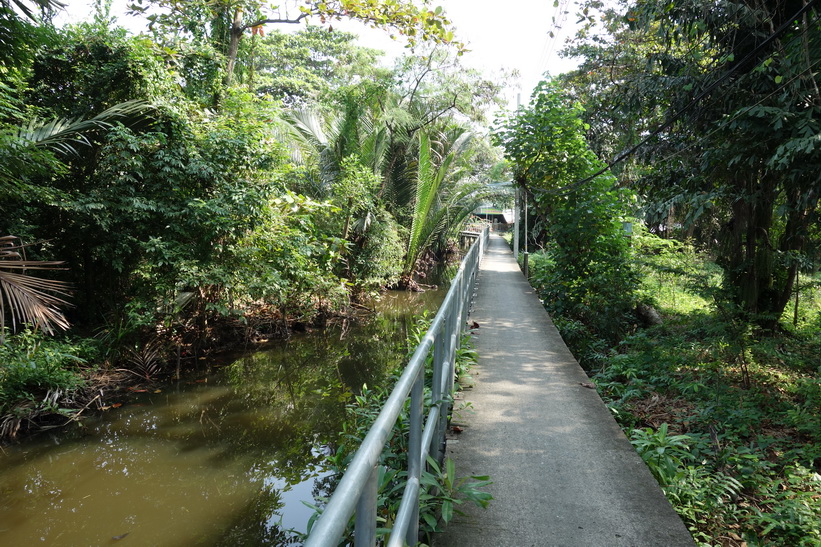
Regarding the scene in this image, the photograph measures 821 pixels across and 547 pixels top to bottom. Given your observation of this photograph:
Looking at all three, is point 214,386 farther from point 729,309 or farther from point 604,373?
point 729,309

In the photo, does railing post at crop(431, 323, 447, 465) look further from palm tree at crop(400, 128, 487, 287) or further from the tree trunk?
palm tree at crop(400, 128, 487, 287)

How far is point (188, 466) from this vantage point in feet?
17.7

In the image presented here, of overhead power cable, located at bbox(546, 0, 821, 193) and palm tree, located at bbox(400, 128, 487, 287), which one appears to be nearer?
overhead power cable, located at bbox(546, 0, 821, 193)

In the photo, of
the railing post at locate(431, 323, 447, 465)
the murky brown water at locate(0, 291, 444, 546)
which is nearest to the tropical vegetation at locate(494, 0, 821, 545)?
the railing post at locate(431, 323, 447, 465)

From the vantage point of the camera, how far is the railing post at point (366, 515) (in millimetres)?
1313

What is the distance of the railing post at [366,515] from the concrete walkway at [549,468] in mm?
1418

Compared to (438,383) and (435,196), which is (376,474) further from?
(435,196)

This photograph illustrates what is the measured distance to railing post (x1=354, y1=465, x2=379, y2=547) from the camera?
131cm

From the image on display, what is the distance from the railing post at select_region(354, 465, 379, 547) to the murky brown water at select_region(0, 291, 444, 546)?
2.20 metres

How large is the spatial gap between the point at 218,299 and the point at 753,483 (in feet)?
24.4

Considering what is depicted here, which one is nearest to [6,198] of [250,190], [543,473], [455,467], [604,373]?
[250,190]

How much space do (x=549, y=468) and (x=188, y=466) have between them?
3893 millimetres

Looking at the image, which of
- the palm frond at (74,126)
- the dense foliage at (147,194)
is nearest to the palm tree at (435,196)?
the dense foliage at (147,194)

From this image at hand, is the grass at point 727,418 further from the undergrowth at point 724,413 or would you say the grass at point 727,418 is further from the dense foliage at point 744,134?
the dense foliage at point 744,134
